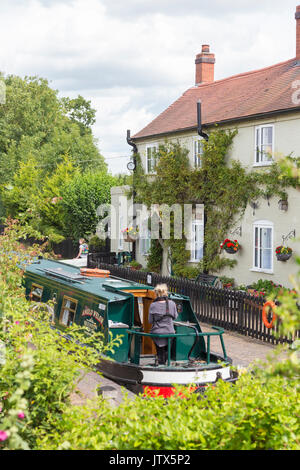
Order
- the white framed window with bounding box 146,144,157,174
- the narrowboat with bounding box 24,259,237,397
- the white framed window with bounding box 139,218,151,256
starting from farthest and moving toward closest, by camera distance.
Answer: the white framed window with bounding box 139,218,151,256 → the white framed window with bounding box 146,144,157,174 → the narrowboat with bounding box 24,259,237,397

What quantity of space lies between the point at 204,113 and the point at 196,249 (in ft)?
16.8

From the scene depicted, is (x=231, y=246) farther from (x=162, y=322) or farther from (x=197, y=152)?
(x=162, y=322)

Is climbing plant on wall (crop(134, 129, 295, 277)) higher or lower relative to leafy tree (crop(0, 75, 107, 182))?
lower

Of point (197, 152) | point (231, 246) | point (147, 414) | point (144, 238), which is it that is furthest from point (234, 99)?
point (147, 414)

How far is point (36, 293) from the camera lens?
38.5ft

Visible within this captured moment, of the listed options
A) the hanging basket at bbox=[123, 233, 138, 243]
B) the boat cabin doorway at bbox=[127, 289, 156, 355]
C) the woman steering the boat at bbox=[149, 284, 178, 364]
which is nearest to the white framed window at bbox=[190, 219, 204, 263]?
the hanging basket at bbox=[123, 233, 138, 243]

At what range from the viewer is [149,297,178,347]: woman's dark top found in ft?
27.7

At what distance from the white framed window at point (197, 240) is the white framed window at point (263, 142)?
3332 mm

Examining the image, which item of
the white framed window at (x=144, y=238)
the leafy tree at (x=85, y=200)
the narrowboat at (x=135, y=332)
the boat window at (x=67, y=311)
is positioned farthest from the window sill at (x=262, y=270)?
the leafy tree at (x=85, y=200)

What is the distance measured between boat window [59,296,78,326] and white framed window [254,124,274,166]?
8.54 meters

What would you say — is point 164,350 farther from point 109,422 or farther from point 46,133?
point 46,133

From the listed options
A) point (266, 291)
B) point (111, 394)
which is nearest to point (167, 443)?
point (111, 394)

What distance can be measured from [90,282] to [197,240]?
9.02 meters

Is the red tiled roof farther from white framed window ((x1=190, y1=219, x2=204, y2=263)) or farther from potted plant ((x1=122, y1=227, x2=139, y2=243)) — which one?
potted plant ((x1=122, y1=227, x2=139, y2=243))
